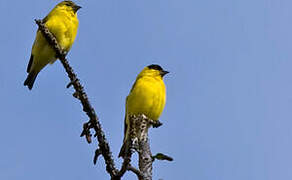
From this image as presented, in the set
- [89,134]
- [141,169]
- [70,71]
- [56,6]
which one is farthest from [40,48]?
[141,169]

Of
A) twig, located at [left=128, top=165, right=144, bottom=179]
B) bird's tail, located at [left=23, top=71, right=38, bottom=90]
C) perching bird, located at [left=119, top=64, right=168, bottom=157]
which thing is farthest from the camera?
bird's tail, located at [left=23, top=71, right=38, bottom=90]

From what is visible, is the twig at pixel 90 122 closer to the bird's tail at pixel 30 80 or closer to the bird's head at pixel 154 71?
the bird's tail at pixel 30 80

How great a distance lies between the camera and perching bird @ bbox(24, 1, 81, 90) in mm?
8984

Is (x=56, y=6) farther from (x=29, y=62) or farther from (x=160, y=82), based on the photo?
(x=160, y=82)

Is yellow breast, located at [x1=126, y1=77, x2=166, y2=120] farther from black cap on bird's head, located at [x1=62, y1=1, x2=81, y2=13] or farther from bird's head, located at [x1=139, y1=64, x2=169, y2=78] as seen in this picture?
black cap on bird's head, located at [x1=62, y1=1, x2=81, y2=13]

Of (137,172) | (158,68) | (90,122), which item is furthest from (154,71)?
(137,172)

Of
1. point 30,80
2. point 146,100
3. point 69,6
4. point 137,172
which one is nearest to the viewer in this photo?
point 137,172

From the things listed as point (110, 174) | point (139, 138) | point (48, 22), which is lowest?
point (110, 174)

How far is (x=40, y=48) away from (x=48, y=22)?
50 centimetres

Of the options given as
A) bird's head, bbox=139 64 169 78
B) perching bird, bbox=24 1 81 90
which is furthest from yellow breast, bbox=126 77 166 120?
perching bird, bbox=24 1 81 90

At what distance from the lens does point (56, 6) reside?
10.1m

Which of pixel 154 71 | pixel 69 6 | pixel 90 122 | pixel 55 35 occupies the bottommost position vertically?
pixel 90 122

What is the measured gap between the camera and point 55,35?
898 cm

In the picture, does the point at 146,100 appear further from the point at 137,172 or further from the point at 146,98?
the point at 137,172
